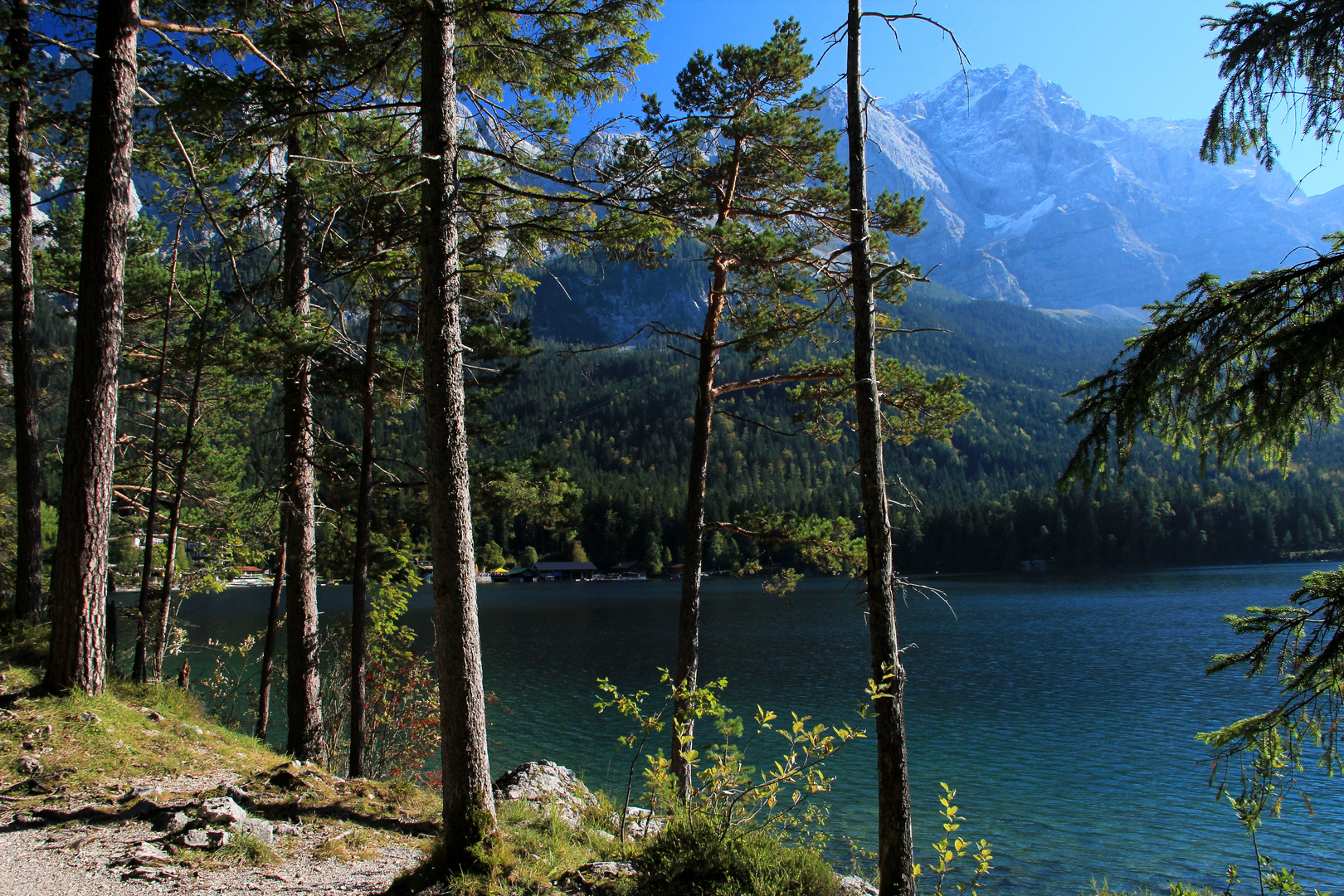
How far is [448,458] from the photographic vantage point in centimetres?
515

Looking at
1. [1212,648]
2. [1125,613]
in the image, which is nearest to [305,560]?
[1212,648]

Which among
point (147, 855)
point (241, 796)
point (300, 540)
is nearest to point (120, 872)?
point (147, 855)

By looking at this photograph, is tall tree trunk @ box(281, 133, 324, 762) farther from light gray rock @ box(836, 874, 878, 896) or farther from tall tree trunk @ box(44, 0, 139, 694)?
light gray rock @ box(836, 874, 878, 896)

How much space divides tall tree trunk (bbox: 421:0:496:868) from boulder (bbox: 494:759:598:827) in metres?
2.30

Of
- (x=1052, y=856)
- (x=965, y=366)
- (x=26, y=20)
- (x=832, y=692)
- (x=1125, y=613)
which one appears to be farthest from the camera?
(x=965, y=366)

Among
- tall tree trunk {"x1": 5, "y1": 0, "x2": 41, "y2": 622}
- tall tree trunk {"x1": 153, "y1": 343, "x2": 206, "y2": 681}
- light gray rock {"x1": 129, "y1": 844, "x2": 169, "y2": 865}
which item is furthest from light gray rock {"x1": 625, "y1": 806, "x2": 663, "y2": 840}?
tall tree trunk {"x1": 5, "y1": 0, "x2": 41, "y2": 622}

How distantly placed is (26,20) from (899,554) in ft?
292

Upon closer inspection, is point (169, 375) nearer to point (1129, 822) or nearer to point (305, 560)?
point (305, 560)

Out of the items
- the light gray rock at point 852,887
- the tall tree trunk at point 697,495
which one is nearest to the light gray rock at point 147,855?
the light gray rock at point 852,887

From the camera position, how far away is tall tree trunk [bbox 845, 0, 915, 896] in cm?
543

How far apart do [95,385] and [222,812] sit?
418 centimetres

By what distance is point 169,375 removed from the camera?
13.4 meters

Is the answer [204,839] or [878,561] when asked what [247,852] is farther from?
[878,561]

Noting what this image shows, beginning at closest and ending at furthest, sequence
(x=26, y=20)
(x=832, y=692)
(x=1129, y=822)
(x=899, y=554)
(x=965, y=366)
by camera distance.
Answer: (x=26, y=20), (x=1129, y=822), (x=832, y=692), (x=899, y=554), (x=965, y=366)
